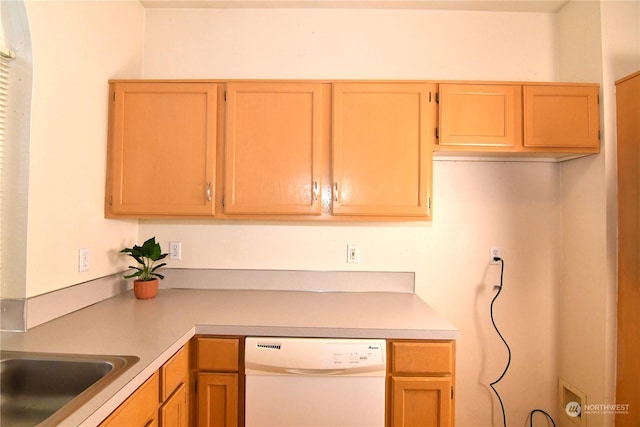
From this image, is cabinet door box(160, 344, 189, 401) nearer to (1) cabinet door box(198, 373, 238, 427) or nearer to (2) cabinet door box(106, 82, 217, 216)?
(1) cabinet door box(198, 373, 238, 427)

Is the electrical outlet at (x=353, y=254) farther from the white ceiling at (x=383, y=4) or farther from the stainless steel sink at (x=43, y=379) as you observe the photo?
the white ceiling at (x=383, y=4)

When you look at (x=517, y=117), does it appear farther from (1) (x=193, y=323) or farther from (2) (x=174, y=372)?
(2) (x=174, y=372)

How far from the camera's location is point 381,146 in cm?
165

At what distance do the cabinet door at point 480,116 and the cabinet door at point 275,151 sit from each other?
700mm

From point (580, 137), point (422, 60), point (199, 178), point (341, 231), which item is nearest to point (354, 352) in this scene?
point (341, 231)

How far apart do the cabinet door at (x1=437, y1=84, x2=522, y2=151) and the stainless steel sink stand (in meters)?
1.76

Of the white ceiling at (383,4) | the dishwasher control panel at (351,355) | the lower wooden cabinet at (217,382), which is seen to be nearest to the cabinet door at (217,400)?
the lower wooden cabinet at (217,382)

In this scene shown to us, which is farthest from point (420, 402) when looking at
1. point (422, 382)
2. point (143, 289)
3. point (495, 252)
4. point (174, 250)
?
point (174, 250)

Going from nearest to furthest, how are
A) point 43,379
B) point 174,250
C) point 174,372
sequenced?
point 43,379
point 174,372
point 174,250

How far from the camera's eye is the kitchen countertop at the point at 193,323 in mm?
1015

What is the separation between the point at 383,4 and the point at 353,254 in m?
1.65

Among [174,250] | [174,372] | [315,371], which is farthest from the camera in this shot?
[174,250]

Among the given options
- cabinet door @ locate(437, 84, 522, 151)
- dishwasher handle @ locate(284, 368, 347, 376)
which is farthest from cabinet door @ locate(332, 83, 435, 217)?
dishwasher handle @ locate(284, 368, 347, 376)

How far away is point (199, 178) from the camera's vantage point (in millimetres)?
1676
